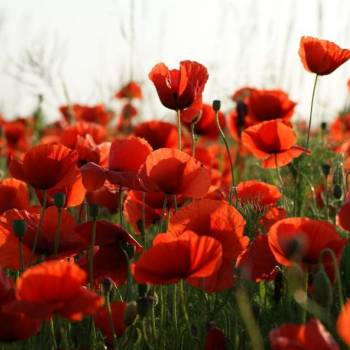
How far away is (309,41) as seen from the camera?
84.5 inches

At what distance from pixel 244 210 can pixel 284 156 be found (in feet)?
1.43

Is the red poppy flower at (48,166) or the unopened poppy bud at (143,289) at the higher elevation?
the red poppy flower at (48,166)

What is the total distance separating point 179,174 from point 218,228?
182 millimetres

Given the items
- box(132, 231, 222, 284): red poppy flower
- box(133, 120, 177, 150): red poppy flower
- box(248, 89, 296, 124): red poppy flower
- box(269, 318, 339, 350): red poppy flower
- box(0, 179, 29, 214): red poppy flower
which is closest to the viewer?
box(269, 318, 339, 350): red poppy flower

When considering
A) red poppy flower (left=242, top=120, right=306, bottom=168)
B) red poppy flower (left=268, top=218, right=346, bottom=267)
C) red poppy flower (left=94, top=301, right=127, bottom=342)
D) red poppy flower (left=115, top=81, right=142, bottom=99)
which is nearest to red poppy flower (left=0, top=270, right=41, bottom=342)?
red poppy flower (left=94, top=301, right=127, bottom=342)

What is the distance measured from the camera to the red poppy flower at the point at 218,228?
1.46 m

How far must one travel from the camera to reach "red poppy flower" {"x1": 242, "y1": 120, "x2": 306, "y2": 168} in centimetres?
215

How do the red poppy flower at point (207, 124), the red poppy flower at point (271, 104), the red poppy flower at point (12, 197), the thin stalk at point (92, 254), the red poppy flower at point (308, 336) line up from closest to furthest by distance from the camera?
Result: the red poppy flower at point (308, 336) → the thin stalk at point (92, 254) → the red poppy flower at point (12, 197) → the red poppy flower at point (271, 104) → the red poppy flower at point (207, 124)

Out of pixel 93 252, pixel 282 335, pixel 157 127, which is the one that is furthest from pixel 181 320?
pixel 157 127

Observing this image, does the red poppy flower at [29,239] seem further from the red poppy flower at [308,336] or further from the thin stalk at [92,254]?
the red poppy flower at [308,336]

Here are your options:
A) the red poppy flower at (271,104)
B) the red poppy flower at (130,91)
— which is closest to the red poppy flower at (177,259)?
the red poppy flower at (271,104)

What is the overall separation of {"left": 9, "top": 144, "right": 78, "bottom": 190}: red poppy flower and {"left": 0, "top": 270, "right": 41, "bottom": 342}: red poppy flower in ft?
1.46

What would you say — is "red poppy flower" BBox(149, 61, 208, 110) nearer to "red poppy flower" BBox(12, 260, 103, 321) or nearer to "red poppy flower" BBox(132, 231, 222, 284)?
"red poppy flower" BBox(132, 231, 222, 284)

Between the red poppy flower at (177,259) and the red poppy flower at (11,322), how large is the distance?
0.18 m
